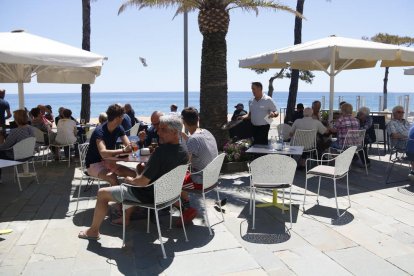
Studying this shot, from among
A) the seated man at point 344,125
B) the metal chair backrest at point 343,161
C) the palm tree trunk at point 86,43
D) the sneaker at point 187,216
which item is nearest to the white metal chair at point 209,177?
the sneaker at point 187,216

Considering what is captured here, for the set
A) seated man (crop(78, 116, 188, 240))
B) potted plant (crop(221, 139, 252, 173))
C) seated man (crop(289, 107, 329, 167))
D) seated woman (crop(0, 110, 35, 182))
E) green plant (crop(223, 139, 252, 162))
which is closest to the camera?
seated man (crop(78, 116, 188, 240))

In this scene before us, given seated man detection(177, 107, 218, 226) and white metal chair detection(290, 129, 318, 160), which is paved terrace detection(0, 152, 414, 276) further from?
white metal chair detection(290, 129, 318, 160)

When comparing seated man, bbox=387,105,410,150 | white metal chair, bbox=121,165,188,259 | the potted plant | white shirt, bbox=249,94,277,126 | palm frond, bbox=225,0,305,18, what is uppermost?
palm frond, bbox=225,0,305,18

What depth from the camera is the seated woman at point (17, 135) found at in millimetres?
6207

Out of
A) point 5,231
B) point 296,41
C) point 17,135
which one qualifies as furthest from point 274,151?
point 296,41

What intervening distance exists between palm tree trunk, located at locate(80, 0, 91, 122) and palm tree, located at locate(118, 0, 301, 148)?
578 cm

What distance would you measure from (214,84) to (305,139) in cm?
229

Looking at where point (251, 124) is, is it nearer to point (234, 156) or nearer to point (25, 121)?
point (234, 156)

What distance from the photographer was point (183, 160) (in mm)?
3963

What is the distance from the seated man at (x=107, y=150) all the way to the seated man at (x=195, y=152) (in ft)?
2.96

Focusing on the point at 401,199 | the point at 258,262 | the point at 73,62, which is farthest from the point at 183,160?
the point at 401,199

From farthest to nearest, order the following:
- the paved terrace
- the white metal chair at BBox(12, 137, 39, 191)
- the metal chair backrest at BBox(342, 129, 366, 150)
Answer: the metal chair backrest at BBox(342, 129, 366, 150), the white metal chair at BBox(12, 137, 39, 191), the paved terrace

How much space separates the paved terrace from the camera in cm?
343

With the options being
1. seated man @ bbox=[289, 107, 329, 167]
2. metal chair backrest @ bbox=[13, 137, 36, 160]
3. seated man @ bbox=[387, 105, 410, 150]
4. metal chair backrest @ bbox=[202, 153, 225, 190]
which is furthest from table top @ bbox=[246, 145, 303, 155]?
metal chair backrest @ bbox=[13, 137, 36, 160]
